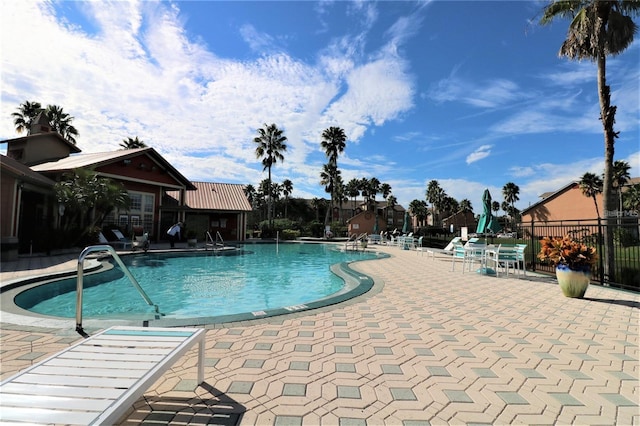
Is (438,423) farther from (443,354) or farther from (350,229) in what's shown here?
(350,229)

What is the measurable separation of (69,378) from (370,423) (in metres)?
Result: 2.00

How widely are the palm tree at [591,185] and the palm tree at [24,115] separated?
181 feet

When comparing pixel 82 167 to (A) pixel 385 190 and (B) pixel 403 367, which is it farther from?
(A) pixel 385 190

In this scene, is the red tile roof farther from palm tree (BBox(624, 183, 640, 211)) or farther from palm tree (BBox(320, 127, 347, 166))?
palm tree (BBox(624, 183, 640, 211))

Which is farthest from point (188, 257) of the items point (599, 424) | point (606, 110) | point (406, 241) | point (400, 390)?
point (606, 110)

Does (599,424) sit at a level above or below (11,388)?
below

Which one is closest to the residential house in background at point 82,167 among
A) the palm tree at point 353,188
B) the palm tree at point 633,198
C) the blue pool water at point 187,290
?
the blue pool water at point 187,290

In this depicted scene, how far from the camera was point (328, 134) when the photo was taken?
37188mm

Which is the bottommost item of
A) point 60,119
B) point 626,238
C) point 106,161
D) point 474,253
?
point 474,253

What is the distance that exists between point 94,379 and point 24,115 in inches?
1455

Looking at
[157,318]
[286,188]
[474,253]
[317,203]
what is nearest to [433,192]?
[317,203]

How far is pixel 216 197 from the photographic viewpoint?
27.0 meters

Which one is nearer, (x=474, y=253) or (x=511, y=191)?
(x=474, y=253)

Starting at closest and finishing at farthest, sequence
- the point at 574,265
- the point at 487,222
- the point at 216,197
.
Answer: the point at 574,265
the point at 487,222
the point at 216,197
